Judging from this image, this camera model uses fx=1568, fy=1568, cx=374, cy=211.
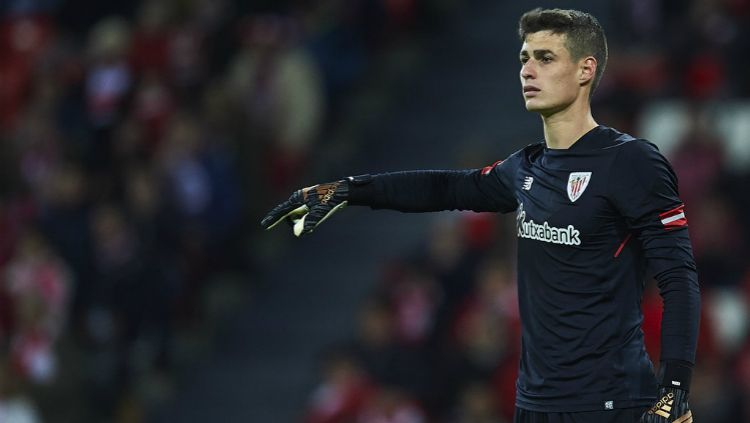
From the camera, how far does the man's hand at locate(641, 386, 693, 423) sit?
4.17 meters

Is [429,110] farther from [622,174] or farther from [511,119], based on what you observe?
[622,174]

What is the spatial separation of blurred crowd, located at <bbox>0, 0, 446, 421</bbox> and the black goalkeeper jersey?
5933 millimetres

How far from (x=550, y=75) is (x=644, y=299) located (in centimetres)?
485

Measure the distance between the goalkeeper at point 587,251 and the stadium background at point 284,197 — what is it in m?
4.39

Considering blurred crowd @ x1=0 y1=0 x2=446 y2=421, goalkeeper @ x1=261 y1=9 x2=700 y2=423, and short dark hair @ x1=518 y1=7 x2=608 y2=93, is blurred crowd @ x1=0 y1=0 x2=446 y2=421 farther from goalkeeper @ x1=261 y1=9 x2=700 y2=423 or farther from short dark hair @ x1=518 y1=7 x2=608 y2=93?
short dark hair @ x1=518 y1=7 x2=608 y2=93

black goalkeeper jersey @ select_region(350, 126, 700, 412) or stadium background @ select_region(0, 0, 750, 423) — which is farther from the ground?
black goalkeeper jersey @ select_region(350, 126, 700, 412)

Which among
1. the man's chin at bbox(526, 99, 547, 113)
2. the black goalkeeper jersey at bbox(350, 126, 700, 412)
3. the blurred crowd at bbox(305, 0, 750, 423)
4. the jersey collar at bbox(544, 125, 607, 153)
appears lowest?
the blurred crowd at bbox(305, 0, 750, 423)

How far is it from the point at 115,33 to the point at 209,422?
10.9 ft

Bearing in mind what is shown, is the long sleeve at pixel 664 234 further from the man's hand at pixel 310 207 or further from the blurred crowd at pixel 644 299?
the blurred crowd at pixel 644 299

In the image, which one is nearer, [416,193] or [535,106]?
[535,106]

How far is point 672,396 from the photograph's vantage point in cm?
420

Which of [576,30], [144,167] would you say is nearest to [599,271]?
[576,30]

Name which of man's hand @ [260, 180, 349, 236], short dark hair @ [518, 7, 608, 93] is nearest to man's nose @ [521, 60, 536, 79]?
short dark hair @ [518, 7, 608, 93]

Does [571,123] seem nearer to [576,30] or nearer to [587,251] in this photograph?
[576,30]
